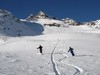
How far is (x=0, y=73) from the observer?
737 inches

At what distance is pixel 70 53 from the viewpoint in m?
38.3

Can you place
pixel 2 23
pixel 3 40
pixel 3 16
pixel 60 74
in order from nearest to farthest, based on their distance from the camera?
pixel 60 74
pixel 3 40
pixel 2 23
pixel 3 16

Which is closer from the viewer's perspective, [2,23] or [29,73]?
[29,73]

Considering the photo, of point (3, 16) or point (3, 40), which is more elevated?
point (3, 16)

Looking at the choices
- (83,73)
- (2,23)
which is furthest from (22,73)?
(2,23)

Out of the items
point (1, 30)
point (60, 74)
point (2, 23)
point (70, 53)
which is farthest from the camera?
point (2, 23)

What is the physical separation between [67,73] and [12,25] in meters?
139

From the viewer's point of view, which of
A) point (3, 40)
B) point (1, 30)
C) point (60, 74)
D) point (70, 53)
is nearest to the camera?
point (60, 74)

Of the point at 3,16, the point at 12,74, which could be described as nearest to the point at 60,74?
the point at 12,74

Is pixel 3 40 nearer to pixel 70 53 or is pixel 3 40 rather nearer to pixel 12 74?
pixel 70 53

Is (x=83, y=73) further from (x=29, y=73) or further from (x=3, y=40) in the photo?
(x=3, y=40)

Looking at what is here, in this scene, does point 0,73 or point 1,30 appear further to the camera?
point 1,30

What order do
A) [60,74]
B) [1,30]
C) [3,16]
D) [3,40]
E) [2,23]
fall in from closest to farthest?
[60,74], [3,40], [1,30], [2,23], [3,16]

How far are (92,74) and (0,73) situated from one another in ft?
23.2
